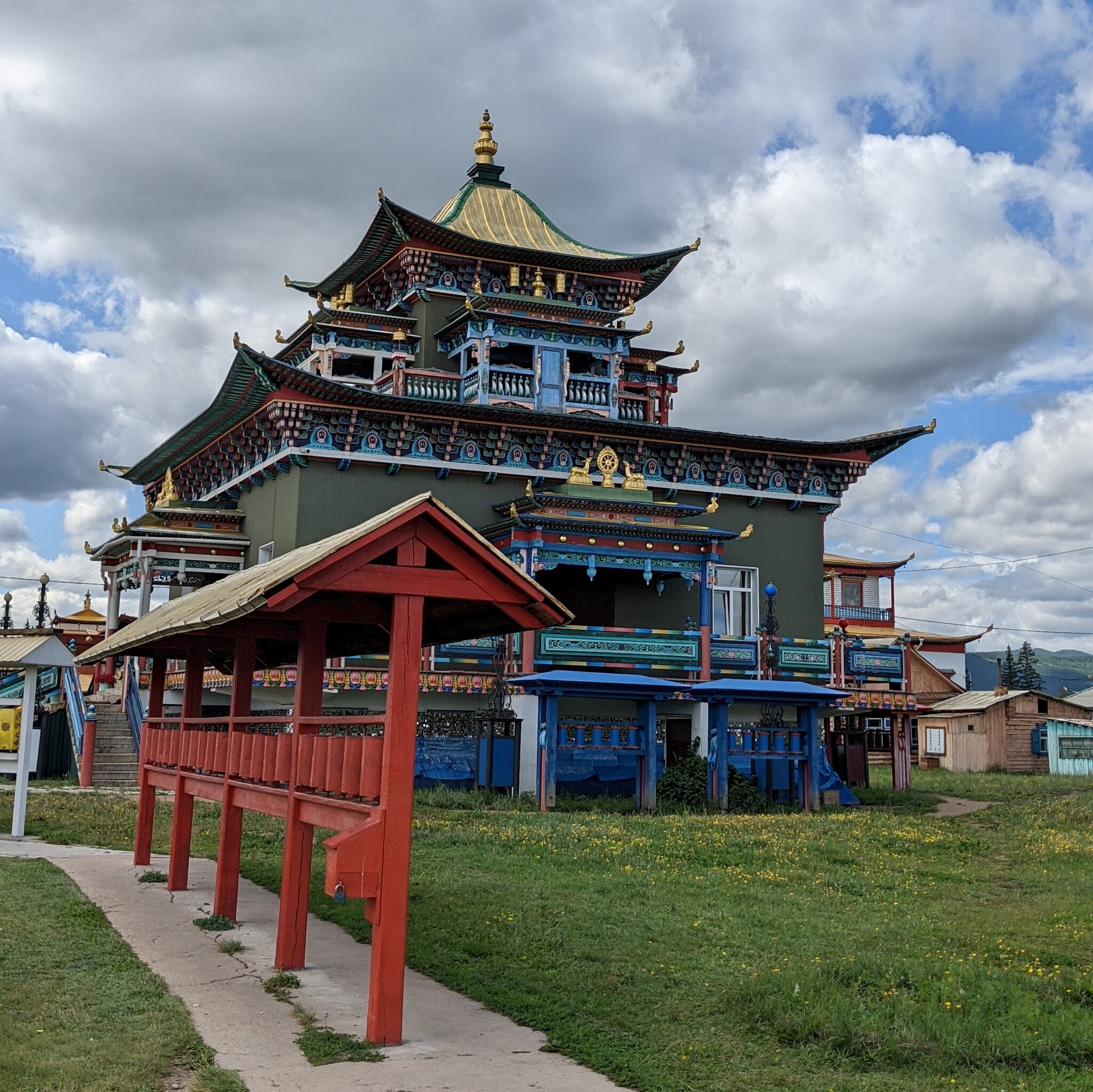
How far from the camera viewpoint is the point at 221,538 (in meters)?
28.7

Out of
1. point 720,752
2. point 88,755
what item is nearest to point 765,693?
point 720,752

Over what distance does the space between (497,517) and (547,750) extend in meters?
7.15

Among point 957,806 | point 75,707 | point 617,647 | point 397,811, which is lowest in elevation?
point 957,806

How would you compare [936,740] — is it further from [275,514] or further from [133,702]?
[133,702]

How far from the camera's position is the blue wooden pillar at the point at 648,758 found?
72.4 ft

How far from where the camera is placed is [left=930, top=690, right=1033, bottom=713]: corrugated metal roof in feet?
150

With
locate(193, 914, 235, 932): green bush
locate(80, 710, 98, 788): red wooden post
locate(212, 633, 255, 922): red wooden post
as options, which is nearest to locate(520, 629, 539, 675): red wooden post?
locate(80, 710, 98, 788): red wooden post

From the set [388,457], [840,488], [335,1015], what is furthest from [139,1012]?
[840,488]

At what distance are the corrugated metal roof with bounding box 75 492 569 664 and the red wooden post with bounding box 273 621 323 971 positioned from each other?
2.31ft

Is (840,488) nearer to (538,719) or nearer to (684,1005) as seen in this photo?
(538,719)

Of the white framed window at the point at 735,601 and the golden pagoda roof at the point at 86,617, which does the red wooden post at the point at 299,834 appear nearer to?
the white framed window at the point at 735,601

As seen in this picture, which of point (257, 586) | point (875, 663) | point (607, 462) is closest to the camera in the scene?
point (257, 586)

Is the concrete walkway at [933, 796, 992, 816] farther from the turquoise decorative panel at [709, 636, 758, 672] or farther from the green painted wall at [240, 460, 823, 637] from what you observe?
the green painted wall at [240, 460, 823, 637]

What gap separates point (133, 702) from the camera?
27391 millimetres
